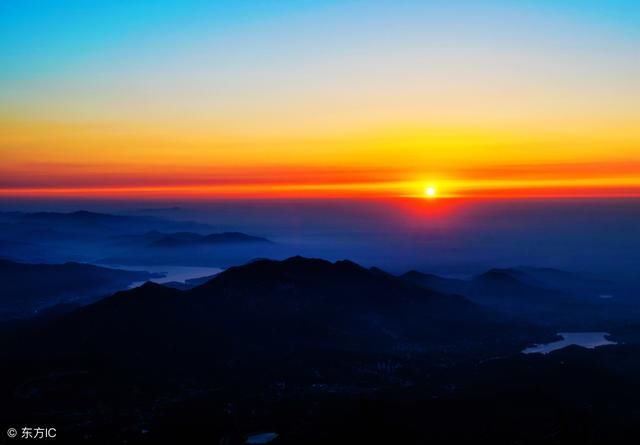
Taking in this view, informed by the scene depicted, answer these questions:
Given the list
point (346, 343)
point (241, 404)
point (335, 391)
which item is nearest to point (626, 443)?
point (335, 391)

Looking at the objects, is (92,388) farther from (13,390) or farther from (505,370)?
(505,370)

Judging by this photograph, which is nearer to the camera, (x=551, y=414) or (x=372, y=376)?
(x=551, y=414)

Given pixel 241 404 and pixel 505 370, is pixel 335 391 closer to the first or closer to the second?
pixel 241 404

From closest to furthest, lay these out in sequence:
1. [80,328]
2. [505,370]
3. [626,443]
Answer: [626,443], [505,370], [80,328]

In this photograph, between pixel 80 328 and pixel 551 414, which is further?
pixel 80 328

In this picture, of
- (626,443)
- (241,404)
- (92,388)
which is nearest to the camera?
(626,443)

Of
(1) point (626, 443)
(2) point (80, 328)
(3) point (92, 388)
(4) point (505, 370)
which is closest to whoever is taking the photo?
(1) point (626, 443)

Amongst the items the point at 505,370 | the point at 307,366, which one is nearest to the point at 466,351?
the point at 505,370
